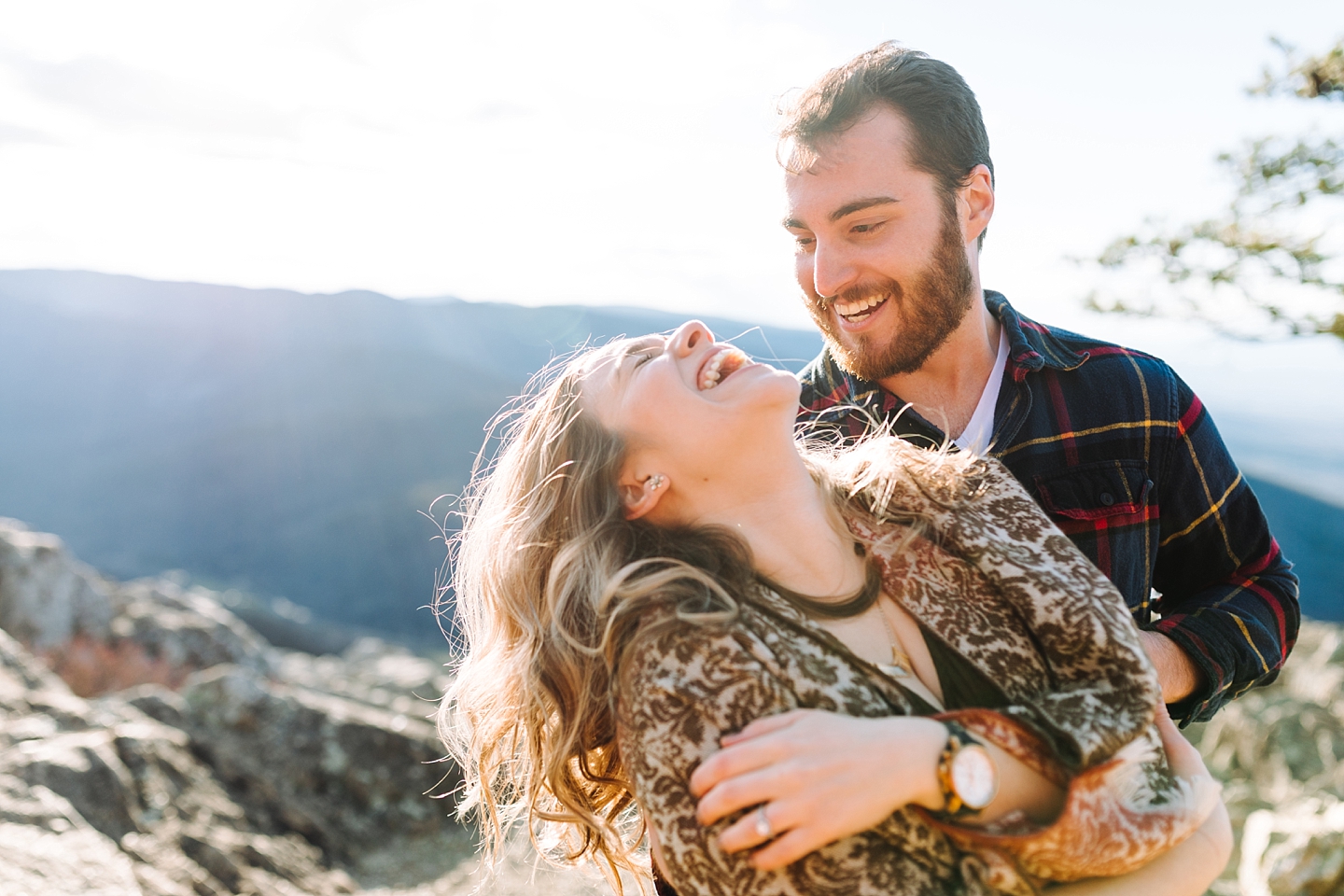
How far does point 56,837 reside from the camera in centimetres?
320

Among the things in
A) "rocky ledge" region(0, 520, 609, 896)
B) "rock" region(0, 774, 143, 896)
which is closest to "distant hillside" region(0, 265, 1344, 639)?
"rocky ledge" region(0, 520, 609, 896)

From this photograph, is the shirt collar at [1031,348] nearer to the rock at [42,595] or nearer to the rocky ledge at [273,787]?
the rocky ledge at [273,787]

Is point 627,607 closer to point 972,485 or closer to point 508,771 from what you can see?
point 508,771

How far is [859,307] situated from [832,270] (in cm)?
14

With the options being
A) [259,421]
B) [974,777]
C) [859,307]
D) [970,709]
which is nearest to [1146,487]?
[859,307]

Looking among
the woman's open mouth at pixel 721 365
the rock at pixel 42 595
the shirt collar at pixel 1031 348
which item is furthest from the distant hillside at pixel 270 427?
the woman's open mouth at pixel 721 365

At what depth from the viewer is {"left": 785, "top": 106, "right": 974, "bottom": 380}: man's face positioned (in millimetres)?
2582

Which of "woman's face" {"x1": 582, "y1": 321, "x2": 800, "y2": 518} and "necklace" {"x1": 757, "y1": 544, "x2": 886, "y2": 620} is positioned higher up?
"woman's face" {"x1": 582, "y1": 321, "x2": 800, "y2": 518}

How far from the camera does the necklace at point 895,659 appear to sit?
176 cm

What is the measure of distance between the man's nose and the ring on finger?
5.56ft

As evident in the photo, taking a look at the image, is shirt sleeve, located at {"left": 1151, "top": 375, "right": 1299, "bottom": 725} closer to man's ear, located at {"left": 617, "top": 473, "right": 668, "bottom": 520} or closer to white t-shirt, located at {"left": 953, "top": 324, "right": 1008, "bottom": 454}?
white t-shirt, located at {"left": 953, "top": 324, "right": 1008, "bottom": 454}

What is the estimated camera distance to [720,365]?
2.14 m

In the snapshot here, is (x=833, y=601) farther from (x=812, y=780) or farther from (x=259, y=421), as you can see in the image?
(x=259, y=421)

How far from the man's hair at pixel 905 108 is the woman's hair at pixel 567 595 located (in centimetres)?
100
